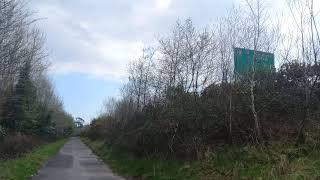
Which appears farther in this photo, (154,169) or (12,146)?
(12,146)

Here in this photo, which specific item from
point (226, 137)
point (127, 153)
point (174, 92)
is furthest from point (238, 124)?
point (127, 153)

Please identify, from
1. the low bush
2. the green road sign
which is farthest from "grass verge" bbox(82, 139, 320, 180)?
the low bush

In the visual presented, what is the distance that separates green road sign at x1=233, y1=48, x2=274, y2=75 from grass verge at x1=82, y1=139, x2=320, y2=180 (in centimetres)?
316

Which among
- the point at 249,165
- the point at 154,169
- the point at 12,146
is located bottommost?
the point at 154,169

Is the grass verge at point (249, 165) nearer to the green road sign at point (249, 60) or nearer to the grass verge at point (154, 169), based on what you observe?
the grass verge at point (154, 169)

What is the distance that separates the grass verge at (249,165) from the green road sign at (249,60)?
316cm

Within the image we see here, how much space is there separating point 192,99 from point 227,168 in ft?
23.6

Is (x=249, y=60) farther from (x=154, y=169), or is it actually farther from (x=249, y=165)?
(x=154, y=169)

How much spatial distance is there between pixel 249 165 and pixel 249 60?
4936mm

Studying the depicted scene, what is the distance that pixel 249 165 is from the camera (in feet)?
51.6

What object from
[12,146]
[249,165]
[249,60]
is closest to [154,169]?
[249,60]

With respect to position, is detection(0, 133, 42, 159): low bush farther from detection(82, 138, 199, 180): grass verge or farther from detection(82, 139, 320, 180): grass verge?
detection(82, 139, 320, 180): grass verge

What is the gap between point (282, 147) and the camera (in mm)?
16312

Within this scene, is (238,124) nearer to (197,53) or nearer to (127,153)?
(197,53)
